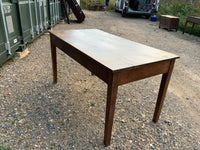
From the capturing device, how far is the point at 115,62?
1.52 metres

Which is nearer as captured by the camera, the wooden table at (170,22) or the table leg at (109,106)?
the table leg at (109,106)

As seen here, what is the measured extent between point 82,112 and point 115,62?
3.46ft

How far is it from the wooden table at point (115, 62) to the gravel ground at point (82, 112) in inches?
10.8

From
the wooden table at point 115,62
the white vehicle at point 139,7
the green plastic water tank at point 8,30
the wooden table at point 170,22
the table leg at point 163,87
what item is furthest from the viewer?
the white vehicle at point 139,7

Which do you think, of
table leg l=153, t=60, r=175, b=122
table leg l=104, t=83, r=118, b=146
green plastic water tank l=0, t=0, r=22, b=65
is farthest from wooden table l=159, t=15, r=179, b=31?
table leg l=104, t=83, r=118, b=146

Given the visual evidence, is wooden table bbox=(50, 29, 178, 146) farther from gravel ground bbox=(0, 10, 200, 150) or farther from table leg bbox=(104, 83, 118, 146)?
gravel ground bbox=(0, 10, 200, 150)

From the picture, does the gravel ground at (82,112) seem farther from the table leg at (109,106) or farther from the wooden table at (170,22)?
the wooden table at (170,22)

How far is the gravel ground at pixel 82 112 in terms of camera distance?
189 cm

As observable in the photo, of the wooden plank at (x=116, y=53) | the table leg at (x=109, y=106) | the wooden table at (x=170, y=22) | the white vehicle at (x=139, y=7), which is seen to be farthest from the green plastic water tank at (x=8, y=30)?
the white vehicle at (x=139, y=7)

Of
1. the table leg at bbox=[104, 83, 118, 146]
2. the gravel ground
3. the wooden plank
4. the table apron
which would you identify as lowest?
the gravel ground

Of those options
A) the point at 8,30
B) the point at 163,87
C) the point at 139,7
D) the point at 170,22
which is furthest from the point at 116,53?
the point at 139,7

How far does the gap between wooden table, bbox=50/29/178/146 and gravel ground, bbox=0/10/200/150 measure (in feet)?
0.90

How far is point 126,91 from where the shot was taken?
2.90 m

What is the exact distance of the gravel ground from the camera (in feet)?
6.20
